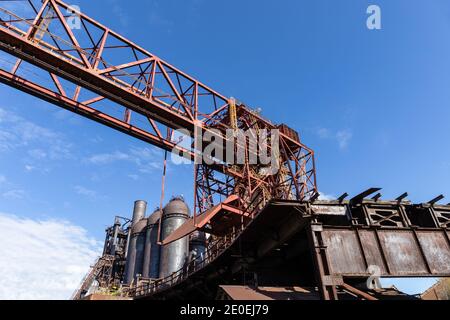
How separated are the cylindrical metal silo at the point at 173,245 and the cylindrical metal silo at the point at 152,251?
4.30ft

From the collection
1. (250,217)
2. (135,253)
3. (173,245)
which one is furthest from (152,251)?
(250,217)

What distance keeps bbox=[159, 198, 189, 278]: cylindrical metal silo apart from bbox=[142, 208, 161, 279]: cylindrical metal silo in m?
1.31

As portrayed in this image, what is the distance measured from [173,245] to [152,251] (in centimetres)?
528

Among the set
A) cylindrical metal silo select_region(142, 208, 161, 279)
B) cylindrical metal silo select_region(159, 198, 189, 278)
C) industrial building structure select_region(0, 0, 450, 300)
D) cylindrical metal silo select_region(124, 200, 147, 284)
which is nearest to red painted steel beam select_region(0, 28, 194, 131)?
industrial building structure select_region(0, 0, 450, 300)

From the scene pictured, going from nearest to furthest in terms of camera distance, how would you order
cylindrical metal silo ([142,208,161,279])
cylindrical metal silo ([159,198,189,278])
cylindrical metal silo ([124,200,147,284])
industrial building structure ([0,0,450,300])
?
industrial building structure ([0,0,450,300]) < cylindrical metal silo ([159,198,189,278]) < cylindrical metal silo ([142,208,161,279]) < cylindrical metal silo ([124,200,147,284])

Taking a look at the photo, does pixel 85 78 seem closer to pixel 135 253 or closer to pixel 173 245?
pixel 173 245

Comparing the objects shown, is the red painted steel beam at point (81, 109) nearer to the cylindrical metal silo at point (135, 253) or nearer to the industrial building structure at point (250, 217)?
the industrial building structure at point (250, 217)

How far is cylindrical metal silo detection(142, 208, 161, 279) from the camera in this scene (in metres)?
32.0

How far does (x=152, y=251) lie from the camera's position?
3409 centimetres

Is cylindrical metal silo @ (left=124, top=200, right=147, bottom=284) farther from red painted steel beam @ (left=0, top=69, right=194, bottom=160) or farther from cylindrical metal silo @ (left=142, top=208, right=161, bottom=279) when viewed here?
red painted steel beam @ (left=0, top=69, right=194, bottom=160)

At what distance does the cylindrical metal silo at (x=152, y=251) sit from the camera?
32.0m

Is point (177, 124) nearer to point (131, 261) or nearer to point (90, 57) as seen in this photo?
point (90, 57)

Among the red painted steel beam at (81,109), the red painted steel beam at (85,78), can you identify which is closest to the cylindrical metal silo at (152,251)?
the red painted steel beam at (81,109)
